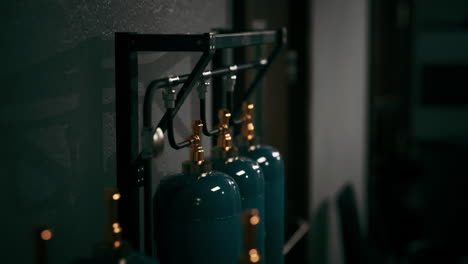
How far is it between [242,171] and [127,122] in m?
0.18

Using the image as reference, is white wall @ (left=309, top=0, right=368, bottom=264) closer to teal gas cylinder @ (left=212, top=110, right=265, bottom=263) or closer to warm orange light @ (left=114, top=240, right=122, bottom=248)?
teal gas cylinder @ (left=212, top=110, right=265, bottom=263)

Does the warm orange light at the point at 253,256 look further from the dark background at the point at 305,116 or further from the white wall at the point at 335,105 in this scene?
the white wall at the point at 335,105

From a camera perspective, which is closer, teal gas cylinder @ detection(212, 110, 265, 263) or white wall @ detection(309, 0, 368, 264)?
teal gas cylinder @ detection(212, 110, 265, 263)

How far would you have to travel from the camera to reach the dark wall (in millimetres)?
596

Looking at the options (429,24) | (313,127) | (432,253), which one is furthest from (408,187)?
(313,127)

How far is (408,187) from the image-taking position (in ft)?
10.5

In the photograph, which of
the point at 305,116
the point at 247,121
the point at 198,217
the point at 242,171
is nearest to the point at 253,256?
the point at 198,217

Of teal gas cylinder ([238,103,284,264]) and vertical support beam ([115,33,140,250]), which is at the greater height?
vertical support beam ([115,33,140,250])

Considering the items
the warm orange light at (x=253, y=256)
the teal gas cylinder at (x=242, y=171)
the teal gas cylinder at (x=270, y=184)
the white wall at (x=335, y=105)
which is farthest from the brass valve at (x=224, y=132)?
the white wall at (x=335, y=105)

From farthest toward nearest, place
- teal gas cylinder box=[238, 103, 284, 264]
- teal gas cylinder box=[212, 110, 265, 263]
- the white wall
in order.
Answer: the white wall → teal gas cylinder box=[238, 103, 284, 264] → teal gas cylinder box=[212, 110, 265, 263]

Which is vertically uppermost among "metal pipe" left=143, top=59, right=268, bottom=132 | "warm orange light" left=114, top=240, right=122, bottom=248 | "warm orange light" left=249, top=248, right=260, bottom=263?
"metal pipe" left=143, top=59, right=268, bottom=132

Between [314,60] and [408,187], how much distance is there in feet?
5.26

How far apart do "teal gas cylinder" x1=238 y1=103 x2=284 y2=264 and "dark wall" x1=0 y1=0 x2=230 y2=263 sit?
0.20 m

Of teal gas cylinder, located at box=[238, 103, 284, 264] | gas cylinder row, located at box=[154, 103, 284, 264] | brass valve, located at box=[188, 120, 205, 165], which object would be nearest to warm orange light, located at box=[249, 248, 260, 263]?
gas cylinder row, located at box=[154, 103, 284, 264]
